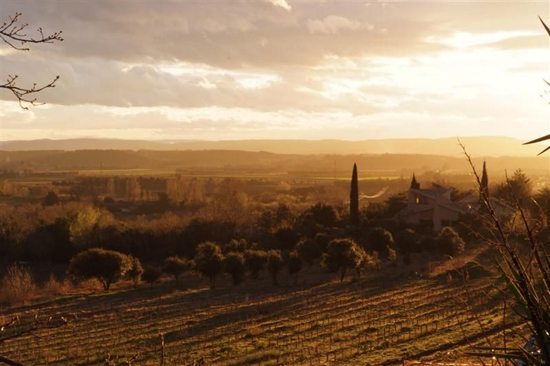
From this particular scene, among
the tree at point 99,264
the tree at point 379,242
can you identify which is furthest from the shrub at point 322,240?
the tree at point 99,264

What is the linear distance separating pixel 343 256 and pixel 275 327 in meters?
12.5

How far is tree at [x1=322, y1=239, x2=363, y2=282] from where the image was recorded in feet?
109

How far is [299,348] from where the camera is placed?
1825 centimetres

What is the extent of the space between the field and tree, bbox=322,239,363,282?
6.33ft

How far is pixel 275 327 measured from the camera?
21703 mm

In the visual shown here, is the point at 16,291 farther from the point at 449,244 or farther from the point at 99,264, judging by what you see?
the point at 449,244

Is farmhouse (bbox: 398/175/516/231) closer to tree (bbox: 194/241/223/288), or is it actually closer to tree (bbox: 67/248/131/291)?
tree (bbox: 194/241/223/288)

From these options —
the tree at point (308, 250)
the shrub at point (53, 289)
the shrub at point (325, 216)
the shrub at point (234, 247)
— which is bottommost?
the shrub at point (53, 289)

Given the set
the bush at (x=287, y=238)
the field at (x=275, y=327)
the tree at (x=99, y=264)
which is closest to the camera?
the field at (x=275, y=327)

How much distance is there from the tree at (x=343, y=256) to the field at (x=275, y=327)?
6.33 ft

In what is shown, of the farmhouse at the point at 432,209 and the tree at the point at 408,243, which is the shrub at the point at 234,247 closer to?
the tree at the point at 408,243

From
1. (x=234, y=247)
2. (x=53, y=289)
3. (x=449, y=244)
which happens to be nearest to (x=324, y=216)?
(x=234, y=247)

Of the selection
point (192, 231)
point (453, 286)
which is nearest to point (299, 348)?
point (453, 286)

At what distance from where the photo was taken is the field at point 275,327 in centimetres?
1741
